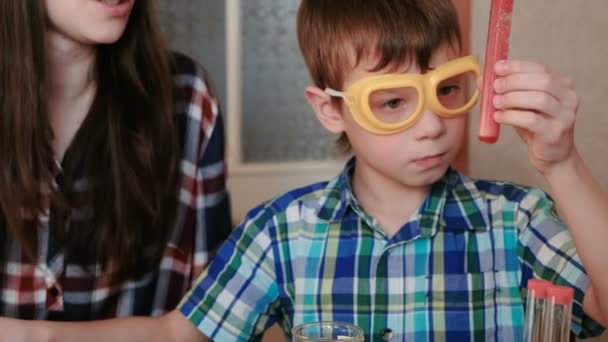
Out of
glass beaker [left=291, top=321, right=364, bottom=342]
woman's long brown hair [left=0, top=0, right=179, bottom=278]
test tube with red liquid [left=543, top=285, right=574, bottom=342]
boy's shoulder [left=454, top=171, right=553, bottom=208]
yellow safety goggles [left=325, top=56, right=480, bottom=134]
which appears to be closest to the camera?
test tube with red liquid [left=543, top=285, right=574, bottom=342]

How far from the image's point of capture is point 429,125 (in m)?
1.14

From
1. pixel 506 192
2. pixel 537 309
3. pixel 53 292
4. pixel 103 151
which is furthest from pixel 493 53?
pixel 53 292

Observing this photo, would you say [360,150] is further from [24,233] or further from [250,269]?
[24,233]

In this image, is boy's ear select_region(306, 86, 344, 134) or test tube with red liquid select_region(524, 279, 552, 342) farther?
boy's ear select_region(306, 86, 344, 134)

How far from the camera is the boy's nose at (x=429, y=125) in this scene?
3.74ft

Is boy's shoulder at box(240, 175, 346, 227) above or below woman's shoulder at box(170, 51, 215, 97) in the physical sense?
below

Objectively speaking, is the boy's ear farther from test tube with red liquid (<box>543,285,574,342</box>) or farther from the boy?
test tube with red liquid (<box>543,285,574,342</box>)

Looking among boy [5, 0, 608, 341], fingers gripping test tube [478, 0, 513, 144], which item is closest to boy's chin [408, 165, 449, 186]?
boy [5, 0, 608, 341]

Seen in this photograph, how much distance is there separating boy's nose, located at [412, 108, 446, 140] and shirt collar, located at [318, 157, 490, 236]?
0.46ft

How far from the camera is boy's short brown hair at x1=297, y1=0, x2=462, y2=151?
117 centimetres

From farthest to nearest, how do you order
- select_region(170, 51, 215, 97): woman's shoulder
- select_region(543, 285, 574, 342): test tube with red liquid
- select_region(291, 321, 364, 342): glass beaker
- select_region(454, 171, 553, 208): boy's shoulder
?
select_region(170, 51, 215, 97): woman's shoulder, select_region(454, 171, 553, 208): boy's shoulder, select_region(291, 321, 364, 342): glass beaker, select_region(543, 285, 574, 342): test tube with red liquid

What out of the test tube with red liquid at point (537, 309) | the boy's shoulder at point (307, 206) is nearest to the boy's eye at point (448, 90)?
the boy's shoulder at point (307, 206)

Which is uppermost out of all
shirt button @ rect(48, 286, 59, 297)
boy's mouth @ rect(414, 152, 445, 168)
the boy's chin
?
boy's mouth @ rect(414, 152, 445, 168)

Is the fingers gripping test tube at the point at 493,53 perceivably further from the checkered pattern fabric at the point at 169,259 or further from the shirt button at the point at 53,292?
the shirt button at the point at 53,292
